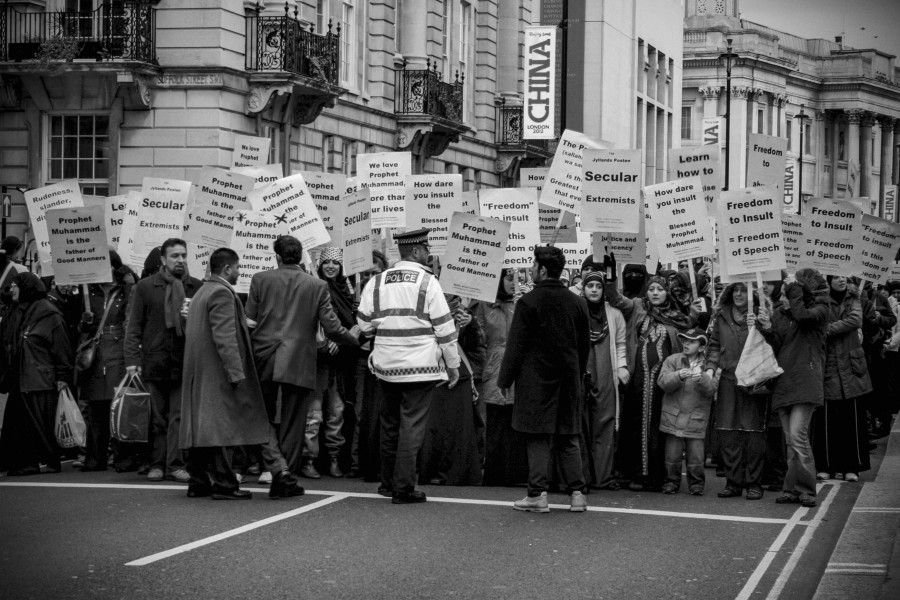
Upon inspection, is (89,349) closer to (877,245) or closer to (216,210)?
(216,210)

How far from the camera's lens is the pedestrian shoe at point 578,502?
11.0 m

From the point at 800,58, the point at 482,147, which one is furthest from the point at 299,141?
the point at 800,58

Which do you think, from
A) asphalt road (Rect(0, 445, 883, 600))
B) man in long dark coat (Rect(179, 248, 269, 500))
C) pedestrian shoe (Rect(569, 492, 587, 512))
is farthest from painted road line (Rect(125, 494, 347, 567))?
pedestrian shoe (Rect(569, 492, 587, 512))

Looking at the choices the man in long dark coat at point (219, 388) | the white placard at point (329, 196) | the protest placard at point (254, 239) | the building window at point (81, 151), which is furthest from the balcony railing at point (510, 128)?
the man in long dark coat at point (219, 388)

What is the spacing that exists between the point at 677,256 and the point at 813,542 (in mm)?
4463

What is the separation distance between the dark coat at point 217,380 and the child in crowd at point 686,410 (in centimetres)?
325

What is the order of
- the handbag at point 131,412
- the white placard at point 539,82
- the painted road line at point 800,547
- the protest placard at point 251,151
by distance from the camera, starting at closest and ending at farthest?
the painted road line at point 800,547 → the handbag at point 131,412 → the protest placard at point 251,151 → the white placard at point 539,82

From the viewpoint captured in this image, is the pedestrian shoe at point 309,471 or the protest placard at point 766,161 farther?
the protest placard at point 766,161

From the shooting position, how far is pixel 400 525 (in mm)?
10195

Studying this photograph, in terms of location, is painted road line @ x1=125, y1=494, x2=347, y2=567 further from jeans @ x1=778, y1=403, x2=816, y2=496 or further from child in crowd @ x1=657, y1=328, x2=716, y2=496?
jeans @ x1=778, y1=403, x2=816, y2=496

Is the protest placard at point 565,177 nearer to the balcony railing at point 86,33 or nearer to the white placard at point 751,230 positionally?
the white placard at point 751,230

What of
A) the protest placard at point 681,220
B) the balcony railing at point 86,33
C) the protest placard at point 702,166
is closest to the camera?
the protest placard at point 681,220

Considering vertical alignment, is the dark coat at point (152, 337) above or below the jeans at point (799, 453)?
above

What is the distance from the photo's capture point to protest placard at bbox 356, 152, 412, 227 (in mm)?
15344
